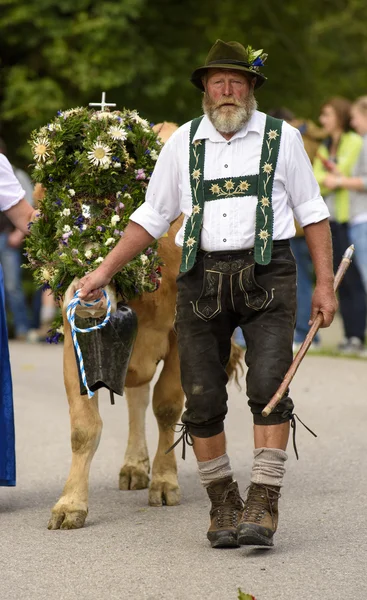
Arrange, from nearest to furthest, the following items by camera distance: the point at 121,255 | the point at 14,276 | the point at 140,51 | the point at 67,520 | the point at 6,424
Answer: the point at 121,255
the point at 67,520
the point at 6,424
the point at 14,276
the point at 140,51

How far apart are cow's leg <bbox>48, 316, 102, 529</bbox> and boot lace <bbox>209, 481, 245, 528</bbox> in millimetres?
704

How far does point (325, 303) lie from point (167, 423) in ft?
5.44

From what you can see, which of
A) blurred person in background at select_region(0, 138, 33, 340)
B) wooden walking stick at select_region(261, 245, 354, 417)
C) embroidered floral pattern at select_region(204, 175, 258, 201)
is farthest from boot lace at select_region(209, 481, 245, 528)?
blurred person in background at select_region(0, 138, 33, 340)

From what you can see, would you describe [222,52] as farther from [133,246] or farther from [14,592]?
[14,592]

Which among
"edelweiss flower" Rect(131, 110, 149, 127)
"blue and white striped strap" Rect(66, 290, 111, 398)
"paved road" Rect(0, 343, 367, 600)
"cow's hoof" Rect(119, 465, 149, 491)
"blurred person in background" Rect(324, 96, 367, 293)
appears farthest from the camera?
"blurred person in background" Rect(324, 96, 367, 293)

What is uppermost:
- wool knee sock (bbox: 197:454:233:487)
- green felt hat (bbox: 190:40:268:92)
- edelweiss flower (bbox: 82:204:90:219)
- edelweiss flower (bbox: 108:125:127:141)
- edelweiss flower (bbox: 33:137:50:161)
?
green felt hat (bbox: 190:40:268:92)

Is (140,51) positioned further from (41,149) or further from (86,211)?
(86,211)

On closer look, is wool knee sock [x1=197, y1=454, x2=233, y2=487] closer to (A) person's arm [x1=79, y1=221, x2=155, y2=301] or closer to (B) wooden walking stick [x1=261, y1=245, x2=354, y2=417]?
(B) wooden walking stick [x1=261, y1=245, x2=354, y2=417]

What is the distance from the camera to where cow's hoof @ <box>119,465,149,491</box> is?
754cm

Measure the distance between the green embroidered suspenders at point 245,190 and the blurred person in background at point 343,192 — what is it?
6886mm

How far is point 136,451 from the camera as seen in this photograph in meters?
7.66

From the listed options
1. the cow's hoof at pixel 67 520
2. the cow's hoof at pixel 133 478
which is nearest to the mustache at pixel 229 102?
the cow's hoof at pixel 67 520

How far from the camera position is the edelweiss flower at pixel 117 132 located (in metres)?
6.66

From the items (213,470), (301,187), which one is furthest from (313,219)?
(213,470)
